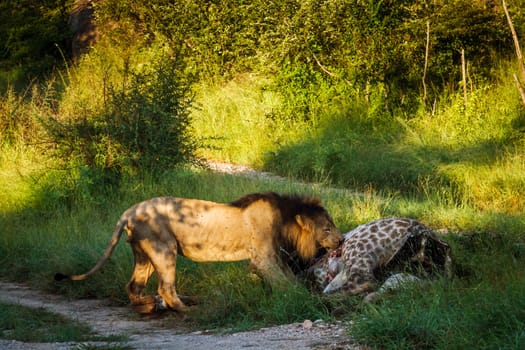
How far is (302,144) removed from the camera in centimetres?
1555

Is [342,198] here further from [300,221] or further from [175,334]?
[175,334]

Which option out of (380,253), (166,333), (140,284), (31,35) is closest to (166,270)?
(140,284)

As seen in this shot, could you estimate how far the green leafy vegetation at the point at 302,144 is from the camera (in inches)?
273

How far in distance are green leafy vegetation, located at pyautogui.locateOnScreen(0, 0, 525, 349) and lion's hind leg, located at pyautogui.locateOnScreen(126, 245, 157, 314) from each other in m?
0.44

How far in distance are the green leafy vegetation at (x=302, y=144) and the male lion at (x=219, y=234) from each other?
0.30 meters

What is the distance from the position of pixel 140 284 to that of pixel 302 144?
8001 mm

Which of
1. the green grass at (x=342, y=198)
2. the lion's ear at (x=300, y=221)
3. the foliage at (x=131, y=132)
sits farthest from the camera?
the foliage at (x=131, y=132)

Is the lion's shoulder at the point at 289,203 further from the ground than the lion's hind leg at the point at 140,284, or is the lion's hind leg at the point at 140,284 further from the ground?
the lion's shoulder at the point at 289,203

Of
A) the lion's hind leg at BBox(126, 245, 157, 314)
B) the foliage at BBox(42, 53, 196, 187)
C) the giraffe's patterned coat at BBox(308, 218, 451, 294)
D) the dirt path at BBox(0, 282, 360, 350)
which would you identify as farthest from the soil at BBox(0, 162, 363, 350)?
the foliage at BBox(42, 53, 196, 187)

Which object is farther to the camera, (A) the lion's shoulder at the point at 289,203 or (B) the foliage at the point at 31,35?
(B) the foliage at the point at 31,35

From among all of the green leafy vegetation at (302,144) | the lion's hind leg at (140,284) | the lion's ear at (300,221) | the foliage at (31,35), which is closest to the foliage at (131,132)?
the green leafy vegetation at (302,144)

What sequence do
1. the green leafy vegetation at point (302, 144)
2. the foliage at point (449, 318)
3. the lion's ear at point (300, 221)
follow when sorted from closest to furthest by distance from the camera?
1. the foliage at point (449, 318)
2. the green leafy vegetation at point (302, 144)
3. the lion's ear at point (300, 221)

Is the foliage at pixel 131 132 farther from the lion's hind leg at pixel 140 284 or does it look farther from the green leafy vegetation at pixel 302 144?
the lion's hind leg at pixel 140 284

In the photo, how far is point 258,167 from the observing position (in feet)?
50.9
